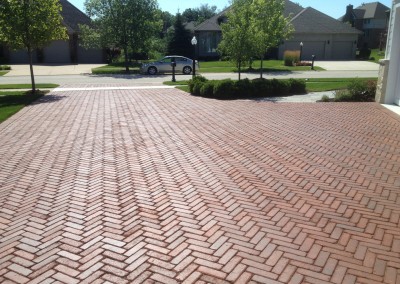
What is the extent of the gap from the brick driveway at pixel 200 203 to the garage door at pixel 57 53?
110ft

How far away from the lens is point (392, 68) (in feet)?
39.4

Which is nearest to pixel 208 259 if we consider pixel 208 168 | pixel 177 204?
pixel 177 204

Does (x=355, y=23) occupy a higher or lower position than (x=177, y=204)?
higher

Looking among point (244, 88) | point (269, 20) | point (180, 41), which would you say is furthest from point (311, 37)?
point (244, 88)

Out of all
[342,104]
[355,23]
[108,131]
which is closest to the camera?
[108,131]

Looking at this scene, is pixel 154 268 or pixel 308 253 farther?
pixel 308 253

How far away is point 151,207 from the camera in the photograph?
4.66 meters

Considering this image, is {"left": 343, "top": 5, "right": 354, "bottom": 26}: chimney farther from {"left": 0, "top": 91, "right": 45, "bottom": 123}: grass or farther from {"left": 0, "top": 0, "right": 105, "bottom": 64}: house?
{"left": 0, "top": 91, "right": 45, "bottom": 123}: grass

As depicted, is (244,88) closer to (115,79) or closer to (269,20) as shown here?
(269,20)

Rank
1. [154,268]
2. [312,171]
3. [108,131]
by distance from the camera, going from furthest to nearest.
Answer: [108,131], [312,171], [154,268]

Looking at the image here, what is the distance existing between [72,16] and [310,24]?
2920 centimetres

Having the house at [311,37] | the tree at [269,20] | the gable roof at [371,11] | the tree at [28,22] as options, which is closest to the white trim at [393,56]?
the tree at [269,20]

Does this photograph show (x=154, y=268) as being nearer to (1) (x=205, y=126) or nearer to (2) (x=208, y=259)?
(2) (x=208, y=259)

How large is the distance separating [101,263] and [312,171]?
3843 millimetres
